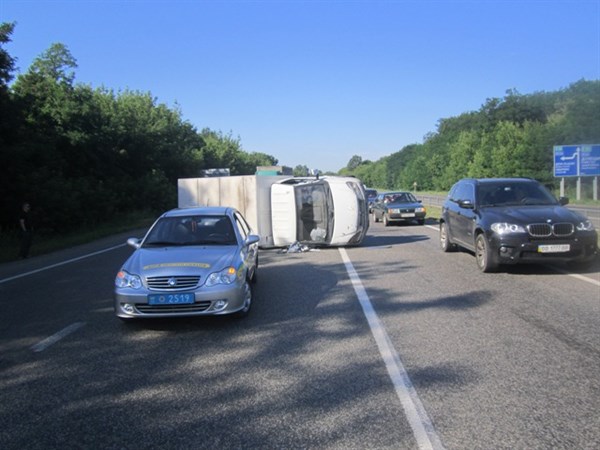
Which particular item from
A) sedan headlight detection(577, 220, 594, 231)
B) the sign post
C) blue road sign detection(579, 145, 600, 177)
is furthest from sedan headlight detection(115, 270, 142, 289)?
blue road sign detection(579, 145, 600, 177)

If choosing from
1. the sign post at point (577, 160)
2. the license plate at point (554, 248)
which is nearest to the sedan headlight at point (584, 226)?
the license plate at point (554, 248)

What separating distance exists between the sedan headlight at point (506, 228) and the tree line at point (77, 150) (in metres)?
17.6

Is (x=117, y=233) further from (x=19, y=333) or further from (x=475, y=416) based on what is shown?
(x=475, y=416)

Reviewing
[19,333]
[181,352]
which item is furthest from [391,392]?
[19,333]

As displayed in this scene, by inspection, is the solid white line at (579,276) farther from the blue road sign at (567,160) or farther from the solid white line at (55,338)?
the blue road sign at (567,160)

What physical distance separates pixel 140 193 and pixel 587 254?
3316 cm

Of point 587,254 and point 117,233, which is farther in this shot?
point 117,233

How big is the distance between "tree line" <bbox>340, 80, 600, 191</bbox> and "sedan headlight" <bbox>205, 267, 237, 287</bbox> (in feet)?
179

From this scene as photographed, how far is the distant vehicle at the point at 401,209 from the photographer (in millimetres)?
23047

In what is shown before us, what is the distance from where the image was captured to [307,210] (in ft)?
50.2

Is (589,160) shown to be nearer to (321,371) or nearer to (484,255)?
(484,255)

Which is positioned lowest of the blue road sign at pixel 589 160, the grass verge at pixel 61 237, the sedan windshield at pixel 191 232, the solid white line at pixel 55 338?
the grass verge at pixel 61 237

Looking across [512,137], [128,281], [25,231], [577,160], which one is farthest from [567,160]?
[128,281]

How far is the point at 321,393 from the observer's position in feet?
14.0
